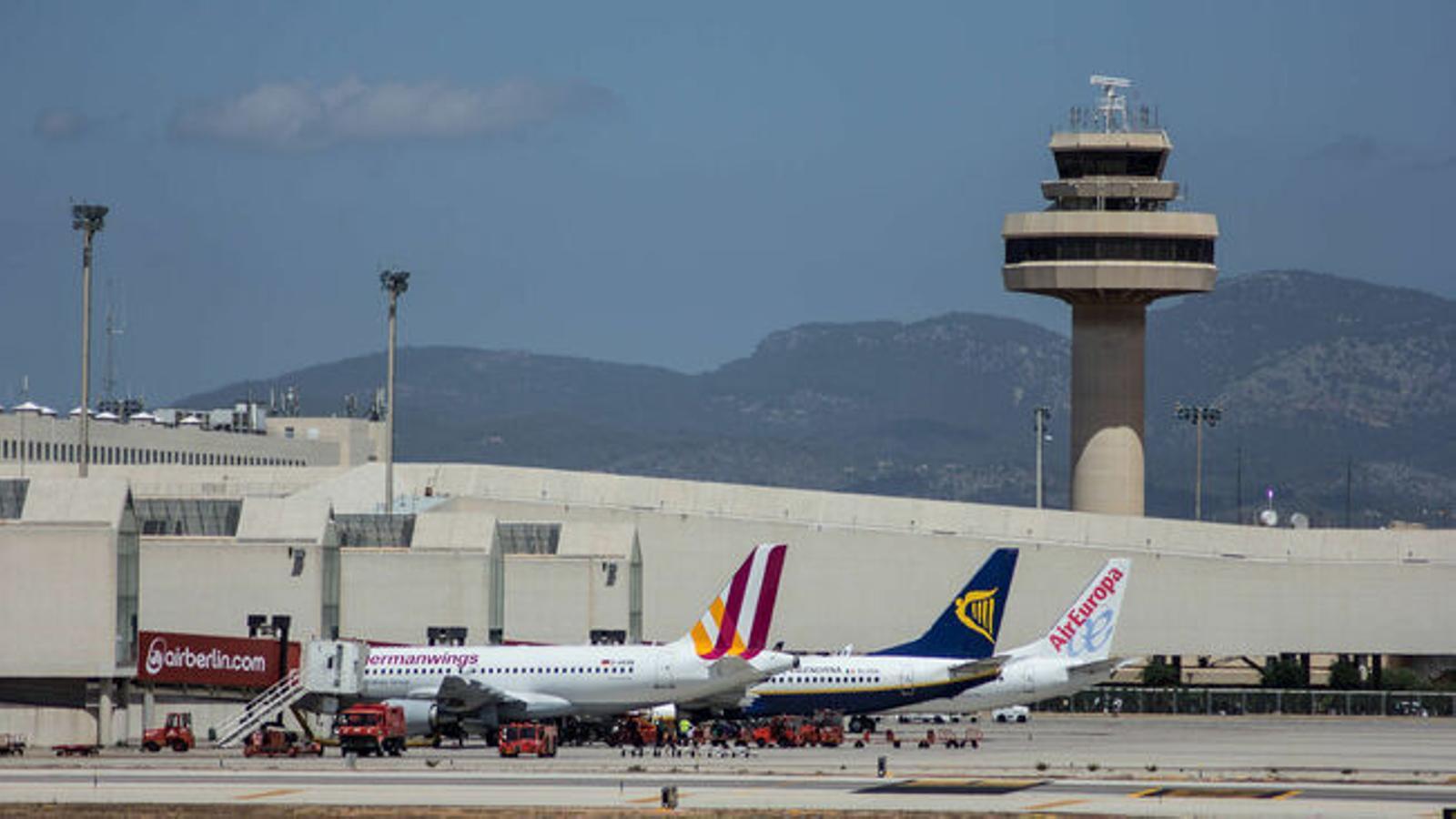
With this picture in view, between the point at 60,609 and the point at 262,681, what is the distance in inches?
396

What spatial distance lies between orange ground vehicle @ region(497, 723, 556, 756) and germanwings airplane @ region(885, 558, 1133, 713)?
19.9m

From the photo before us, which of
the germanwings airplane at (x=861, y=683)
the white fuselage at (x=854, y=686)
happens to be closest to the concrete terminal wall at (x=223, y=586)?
the germanwings airplane at (x=861, y=683)

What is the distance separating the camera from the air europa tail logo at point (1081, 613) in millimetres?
102938

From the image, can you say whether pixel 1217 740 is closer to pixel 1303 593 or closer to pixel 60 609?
pixel 60 609

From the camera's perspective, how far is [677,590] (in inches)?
5748

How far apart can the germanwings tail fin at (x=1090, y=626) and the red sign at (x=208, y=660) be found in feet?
98.1

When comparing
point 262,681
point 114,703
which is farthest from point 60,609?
point 262,681

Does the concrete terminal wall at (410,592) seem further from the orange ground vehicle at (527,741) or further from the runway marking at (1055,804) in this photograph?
the runway marking at (1055,804)

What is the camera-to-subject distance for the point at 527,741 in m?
80.4

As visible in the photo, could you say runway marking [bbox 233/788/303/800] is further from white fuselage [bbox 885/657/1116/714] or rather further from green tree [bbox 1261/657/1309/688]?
green tree [bbox 1261/657/1309/688]

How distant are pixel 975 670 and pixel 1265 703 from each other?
38.1m

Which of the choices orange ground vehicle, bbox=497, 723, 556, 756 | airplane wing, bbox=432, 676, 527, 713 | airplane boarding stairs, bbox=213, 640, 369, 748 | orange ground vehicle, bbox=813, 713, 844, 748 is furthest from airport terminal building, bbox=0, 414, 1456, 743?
orange ground vehicle, bbox=497, 723, 556, 756

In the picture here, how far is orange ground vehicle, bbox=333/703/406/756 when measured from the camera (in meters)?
79.6

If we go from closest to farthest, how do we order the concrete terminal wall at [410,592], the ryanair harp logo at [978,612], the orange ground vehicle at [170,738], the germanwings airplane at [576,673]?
1. the orange ground vehicle at [170,738]
2. the germanwings airplane at [576,673]
3. the ryanair harp logo at [978,612]
4. the concrete terminal wall at [410,592]
